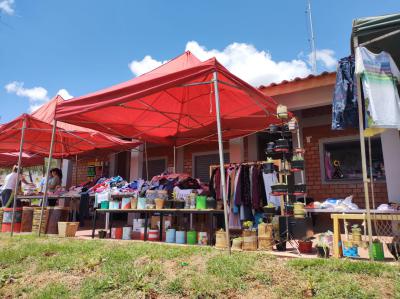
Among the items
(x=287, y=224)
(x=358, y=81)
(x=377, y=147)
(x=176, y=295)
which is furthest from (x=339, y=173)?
(x=176, y=295)

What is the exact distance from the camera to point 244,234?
471cm

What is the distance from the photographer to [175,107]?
7.56m

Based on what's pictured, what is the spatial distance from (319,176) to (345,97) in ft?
13.3

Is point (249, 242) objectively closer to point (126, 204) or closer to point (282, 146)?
point (282, 146)

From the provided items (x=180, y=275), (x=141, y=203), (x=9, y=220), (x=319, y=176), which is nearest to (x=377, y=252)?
(x=180, y=275)

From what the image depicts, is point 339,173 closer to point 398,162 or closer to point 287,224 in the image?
point 398,162

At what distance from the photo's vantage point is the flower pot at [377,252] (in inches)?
151

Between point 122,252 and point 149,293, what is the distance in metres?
1.28

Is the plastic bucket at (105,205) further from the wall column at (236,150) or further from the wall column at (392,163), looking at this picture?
the wall column at (392,163)

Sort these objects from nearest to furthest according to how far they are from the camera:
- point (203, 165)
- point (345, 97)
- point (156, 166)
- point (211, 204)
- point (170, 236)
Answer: point (345, 97)
point (211, 204)
point (170, 236)
point (203, 165)
point (156, 166)

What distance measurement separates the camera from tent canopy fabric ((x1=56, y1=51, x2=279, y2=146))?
5094 mm

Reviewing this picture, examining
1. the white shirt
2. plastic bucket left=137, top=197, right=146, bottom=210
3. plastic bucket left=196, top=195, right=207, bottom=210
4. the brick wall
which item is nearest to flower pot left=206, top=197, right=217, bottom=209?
plastic bucket left=196, top=195, right=207, bottom=210

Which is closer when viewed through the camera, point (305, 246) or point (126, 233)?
point (305, 246)

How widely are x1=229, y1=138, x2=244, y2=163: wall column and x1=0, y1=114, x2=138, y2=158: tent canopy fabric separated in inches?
117
